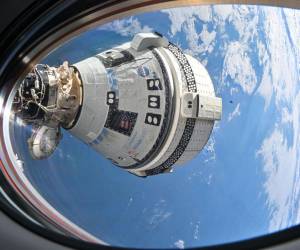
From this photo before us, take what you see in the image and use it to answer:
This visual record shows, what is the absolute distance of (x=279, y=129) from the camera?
175 cm

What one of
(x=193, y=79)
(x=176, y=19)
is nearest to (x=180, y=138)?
A: (x=193, y=79)

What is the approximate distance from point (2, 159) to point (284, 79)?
1291 millimetres

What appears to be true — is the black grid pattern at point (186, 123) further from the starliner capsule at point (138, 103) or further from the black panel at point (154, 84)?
the black panel at point (154, 84)

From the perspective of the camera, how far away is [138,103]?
226 cm

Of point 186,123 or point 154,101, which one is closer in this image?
point 154,101

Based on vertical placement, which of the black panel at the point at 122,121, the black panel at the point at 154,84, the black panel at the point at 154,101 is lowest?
the black panel at the point at 122,121

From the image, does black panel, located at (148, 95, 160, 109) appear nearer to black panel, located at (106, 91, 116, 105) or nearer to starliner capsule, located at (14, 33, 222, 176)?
starliner capsule, located at (14, 33, 222, 176)

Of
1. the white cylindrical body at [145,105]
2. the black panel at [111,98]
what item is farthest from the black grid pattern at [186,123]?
the black panel at [111,98]

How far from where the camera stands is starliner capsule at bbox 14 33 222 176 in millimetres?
2160

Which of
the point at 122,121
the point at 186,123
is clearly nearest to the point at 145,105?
the point at 122,121

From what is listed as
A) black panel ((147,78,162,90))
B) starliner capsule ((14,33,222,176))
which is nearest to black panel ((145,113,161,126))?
starliner capsule ((14,33,222,176))

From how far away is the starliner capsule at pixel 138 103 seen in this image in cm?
216

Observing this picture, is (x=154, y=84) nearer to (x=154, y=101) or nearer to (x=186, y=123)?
(x=154, y=101)

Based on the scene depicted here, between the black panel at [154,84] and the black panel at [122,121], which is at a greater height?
the black panel at [154,84]
